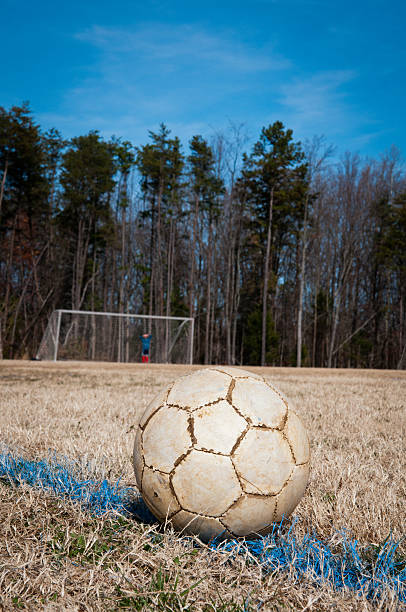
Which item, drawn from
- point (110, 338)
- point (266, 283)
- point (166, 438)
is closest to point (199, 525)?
point (166, 438)

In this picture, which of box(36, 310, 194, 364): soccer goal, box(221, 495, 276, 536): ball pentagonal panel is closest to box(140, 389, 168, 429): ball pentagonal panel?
box(221, 495, 276, 536): ball pentagonal panel

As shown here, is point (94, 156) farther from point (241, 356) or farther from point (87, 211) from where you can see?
point (241, 356)

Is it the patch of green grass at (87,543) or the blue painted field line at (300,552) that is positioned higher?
the blue painted field line at (300,552)

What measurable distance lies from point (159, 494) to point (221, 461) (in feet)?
1.21

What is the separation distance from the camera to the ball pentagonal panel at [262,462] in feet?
7.32

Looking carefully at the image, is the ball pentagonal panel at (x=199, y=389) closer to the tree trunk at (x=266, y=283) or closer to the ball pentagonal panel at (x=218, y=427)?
the ball pentagonal panel at (x=218, y=427)

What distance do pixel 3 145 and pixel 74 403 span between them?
82.6 feet

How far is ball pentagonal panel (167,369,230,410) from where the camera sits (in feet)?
8.04

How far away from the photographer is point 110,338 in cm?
2373

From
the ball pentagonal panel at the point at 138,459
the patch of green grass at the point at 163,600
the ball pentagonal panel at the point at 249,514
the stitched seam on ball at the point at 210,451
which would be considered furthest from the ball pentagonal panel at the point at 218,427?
the patch of green grass at the point at 163,600

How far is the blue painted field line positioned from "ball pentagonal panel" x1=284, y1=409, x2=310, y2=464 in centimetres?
38

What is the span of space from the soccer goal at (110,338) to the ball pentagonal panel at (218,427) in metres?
19.4

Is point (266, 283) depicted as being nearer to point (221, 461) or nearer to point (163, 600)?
point (221, 461)

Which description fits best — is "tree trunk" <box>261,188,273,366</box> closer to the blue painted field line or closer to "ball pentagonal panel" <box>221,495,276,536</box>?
the blue painted field line
